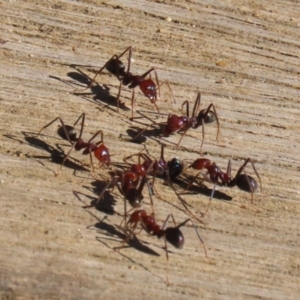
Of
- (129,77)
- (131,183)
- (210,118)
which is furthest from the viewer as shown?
(129,77)

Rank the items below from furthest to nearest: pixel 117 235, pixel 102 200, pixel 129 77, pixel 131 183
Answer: pixel 129 77, pixel 131 183, pixel 102 200, pixel 117 235

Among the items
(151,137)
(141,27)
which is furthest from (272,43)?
(151,137)

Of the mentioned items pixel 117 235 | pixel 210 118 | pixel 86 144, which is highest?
pixel 210 118

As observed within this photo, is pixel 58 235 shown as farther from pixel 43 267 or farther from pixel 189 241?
pixel 189 241

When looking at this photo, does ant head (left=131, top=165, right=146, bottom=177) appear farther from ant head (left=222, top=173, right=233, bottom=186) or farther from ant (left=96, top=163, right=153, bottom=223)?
ant head (left=222, top=173, right=233, bottom=186)

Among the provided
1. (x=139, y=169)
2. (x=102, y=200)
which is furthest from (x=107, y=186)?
(x=139, y=169)

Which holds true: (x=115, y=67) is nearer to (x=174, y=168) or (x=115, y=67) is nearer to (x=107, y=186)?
(x=174, y=168)

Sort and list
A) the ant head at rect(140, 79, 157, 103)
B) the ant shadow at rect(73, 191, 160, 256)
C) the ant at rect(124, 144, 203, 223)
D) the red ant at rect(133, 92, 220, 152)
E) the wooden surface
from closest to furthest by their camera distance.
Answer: the wooden surface < the ant shadow at rect(73, 191, 160, 256) < the ant at rect(124, 144, 203, 223) < the red ant at rect(133, 92, 220, 152) < the ant head at rect(140, 79, 157, 103)

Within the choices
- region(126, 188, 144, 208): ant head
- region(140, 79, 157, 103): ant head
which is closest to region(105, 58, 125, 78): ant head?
region(140, 79, 157, 103): ant head
